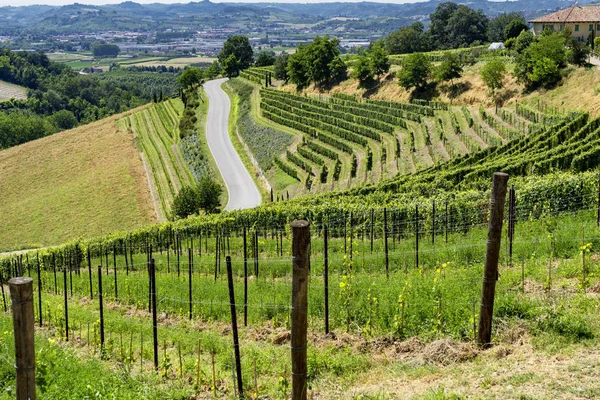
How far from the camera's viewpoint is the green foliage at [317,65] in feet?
282

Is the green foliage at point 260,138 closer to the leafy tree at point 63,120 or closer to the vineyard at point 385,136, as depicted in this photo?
the vineyard at point 385,136

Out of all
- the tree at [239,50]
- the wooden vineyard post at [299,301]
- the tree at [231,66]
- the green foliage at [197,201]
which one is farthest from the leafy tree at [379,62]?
the wooden vineyard post at [299,301]

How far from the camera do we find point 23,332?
316 inches

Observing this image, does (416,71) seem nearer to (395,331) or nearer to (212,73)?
(395,331)

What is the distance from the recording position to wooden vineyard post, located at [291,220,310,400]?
851 cm

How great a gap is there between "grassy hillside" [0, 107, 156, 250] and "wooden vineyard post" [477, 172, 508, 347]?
149 feet

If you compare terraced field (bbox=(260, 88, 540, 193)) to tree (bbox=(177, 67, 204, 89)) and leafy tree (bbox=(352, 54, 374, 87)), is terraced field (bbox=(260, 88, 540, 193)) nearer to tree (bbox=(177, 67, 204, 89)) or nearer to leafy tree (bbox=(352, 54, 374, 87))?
leafy tree (bbox=(352, 54, 374, 87))

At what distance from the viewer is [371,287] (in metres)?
14.2

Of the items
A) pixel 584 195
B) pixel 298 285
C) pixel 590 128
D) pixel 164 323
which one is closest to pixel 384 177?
pixel 590 128

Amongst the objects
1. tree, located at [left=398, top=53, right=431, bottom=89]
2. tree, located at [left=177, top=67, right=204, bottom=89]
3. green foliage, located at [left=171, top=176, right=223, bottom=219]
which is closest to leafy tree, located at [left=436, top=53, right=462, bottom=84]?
tree, located at [left=398, top=53, right=431, bottom=89]

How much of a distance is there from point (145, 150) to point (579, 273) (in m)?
70.0

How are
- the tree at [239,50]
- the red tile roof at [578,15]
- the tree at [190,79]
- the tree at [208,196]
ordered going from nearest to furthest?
1. the tree at [208,196]
2. the red tile roof at [578,15]
3. the tree at [190,79]
4. the tree at [239,50]

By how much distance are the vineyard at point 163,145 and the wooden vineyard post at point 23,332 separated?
47580 mm

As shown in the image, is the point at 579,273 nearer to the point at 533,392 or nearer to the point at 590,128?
the point at 533,392
